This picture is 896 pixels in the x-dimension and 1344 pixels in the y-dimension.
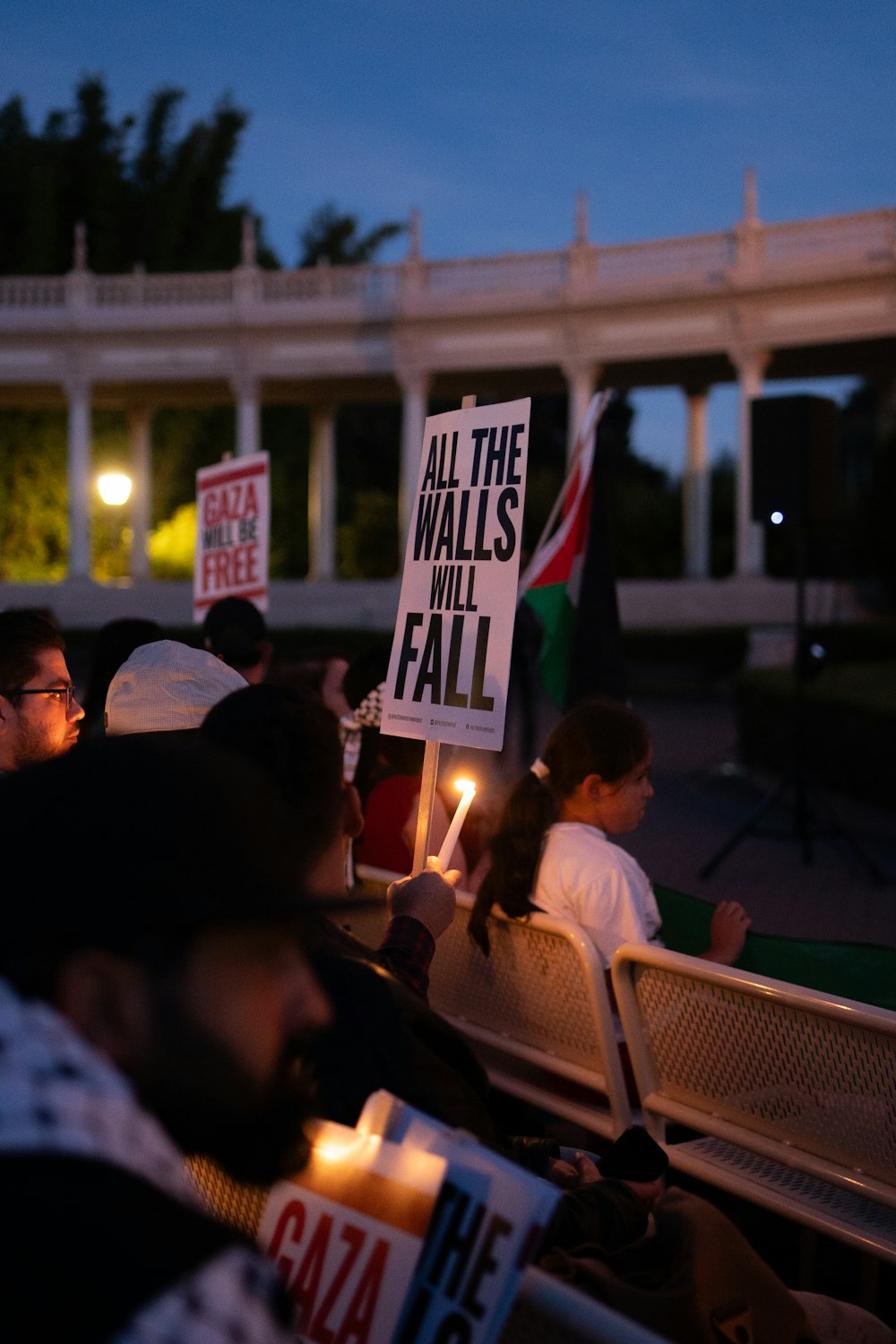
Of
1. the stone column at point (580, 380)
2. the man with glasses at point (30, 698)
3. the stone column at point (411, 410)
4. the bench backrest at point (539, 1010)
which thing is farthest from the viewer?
the stone column at point (411, 410)

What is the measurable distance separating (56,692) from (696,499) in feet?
87.9

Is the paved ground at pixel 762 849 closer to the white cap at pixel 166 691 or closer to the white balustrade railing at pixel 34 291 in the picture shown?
the white cap at pixel 166 691

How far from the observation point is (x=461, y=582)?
10.6ft

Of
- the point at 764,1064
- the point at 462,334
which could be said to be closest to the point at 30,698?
the point at 764,1064

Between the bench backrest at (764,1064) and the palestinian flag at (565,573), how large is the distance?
266 centimetres

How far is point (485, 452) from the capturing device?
3.25 metres

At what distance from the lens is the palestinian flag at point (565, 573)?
5.52 meters

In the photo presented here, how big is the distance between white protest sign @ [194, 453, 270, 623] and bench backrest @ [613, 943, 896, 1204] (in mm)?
4851

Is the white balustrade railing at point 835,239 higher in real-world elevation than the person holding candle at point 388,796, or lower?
higher

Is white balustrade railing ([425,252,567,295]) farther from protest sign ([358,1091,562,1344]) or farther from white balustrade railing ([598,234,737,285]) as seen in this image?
protest sign ([358,1091,562,1344])

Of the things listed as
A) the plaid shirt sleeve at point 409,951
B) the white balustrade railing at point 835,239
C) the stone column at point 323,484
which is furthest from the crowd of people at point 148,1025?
the stone column at point 323,484

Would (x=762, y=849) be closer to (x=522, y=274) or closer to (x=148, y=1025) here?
(x=148, y=1025)

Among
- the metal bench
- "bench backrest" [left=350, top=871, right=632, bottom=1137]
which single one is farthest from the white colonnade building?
the metal bench

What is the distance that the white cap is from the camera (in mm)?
3156
